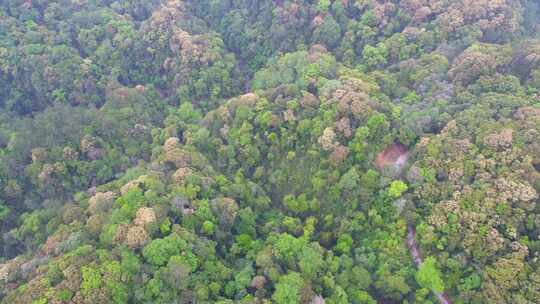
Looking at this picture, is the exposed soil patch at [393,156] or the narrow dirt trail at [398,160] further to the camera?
the exposed soil patch at [393,156]

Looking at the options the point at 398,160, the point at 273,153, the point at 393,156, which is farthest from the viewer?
the point at 273,153

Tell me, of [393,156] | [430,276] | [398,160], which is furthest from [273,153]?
[430,276]

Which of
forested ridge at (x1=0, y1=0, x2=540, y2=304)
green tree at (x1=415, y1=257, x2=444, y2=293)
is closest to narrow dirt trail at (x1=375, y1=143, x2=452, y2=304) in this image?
forested ridge at (x1=0, y1=0, x2=540, y2=304)

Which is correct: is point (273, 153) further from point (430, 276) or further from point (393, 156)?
point (430, 276)

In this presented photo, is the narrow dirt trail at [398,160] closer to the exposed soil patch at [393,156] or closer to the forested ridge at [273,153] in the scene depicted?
the exposed soil patch at [393,156]

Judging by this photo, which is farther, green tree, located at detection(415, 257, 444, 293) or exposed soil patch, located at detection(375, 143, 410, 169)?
exposed soil patch, located at detection(375, 143, 410, 169)

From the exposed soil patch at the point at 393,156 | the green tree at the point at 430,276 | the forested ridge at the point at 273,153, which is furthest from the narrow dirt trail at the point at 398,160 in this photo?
the green tree at the point at 430,276

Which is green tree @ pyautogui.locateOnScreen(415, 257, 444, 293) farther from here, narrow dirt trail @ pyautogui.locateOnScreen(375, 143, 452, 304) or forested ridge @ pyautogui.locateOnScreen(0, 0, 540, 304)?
narrow dirt trail @ pyautogui.locateOnScreen(375, 143, 452, 304)

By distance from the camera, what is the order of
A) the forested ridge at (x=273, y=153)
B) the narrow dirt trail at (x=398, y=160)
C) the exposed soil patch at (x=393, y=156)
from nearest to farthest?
the forested ridge at (x=273, y=153) → the narrow dirt trail at (x=398, y=160) → the exposed soil patch at (x=393, y=156)

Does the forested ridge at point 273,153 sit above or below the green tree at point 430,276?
above
